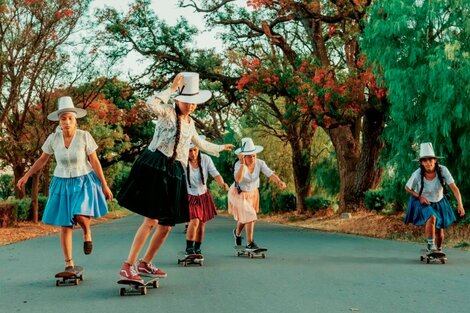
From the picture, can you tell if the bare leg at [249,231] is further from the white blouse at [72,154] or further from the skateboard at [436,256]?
the white blouse at [72,154]

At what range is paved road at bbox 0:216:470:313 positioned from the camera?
7.23 metres

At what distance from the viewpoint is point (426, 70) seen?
1688cm

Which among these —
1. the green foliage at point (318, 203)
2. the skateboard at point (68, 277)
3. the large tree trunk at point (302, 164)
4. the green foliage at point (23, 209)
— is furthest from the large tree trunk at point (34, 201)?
the skateboard at point (68, 277)

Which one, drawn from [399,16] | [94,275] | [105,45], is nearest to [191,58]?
[105,45]

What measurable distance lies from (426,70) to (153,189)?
407 inches

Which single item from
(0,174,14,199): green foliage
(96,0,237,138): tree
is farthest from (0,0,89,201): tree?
(0,174,14,199): green foliage

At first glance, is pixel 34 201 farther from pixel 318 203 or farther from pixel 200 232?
pixel 200 232

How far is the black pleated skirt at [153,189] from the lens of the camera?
26.3ft

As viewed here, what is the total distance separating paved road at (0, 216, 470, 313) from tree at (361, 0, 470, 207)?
3902mm

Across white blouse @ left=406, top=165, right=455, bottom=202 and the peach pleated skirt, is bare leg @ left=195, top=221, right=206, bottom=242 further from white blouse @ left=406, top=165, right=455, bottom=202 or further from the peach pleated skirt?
white blouse @ left=406, top=165, right=455, bottom=202

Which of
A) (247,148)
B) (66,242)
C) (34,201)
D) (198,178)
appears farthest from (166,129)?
(34,201)

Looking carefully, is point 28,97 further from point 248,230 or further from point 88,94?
point 248,230

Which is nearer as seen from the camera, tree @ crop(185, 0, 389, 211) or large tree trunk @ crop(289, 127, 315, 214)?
tree @ crop(185, 0, 389, 211)

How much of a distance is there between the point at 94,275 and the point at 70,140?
187 centimetres
